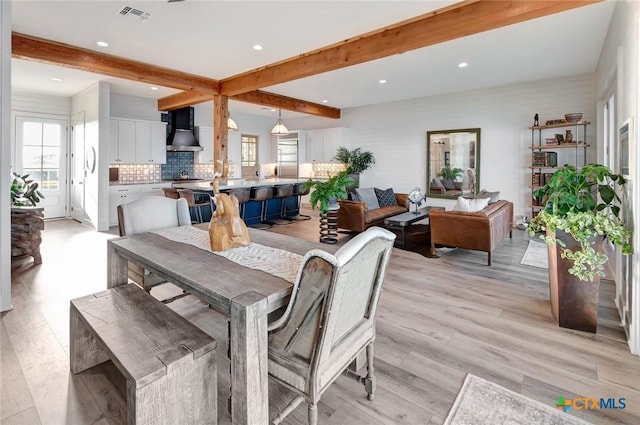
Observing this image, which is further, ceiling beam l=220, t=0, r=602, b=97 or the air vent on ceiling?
the air vent on ceiling

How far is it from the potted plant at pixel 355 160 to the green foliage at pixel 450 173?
75.6 inches

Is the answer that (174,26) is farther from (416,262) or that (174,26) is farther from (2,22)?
(416,262)

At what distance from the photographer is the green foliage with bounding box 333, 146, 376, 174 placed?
9055 mm

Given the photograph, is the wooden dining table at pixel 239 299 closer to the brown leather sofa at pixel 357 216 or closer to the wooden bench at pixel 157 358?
the wooden bench at pixel 157 358

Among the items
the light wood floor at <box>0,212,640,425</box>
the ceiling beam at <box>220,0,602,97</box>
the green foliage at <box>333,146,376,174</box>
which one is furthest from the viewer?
the green foliage at <box>333,146,376,174</box>

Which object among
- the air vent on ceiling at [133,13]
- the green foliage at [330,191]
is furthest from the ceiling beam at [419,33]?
the air vent on ceiling at [133,13]

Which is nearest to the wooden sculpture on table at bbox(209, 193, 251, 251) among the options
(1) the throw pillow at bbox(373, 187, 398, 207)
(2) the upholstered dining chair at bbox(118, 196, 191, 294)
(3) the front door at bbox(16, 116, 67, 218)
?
(2) the upholstered dining chair at bbox(118, 196, 191, 294)

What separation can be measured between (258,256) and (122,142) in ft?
22.3

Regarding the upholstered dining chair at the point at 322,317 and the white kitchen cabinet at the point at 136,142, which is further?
the white kitchen cabinet at the point at 136,142

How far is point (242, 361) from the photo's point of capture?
1351 millimetres

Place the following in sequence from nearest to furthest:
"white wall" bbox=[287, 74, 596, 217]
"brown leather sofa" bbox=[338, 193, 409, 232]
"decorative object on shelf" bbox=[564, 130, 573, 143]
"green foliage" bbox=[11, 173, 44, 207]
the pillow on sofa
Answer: "green foliage" bbox=[11, 173, 44, 207] → the pillow on sofa → "brown leather sofa" bbox=[338, 193, 409, 232] → "decorative object on shelf" bbox=[564, 130, 573, 143] → "white wall" bbox=[287, 74, 596, 217]

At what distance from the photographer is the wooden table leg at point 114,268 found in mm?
2264

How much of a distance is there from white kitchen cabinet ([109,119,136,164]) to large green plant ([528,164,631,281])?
306 inches

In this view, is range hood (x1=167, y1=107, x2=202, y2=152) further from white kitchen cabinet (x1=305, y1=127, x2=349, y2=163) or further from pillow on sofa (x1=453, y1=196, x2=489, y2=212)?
pillow on sofa (x1=453, y1=196, x2=489, y2=212)
